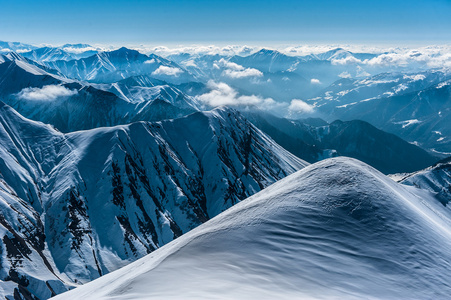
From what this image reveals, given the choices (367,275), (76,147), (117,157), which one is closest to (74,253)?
(117,157)

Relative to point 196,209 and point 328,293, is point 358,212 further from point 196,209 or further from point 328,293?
point 196,209

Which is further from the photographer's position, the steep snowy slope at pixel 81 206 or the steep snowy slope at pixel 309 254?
the steep snowy slope at pixel 81 206

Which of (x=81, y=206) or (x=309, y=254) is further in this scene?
(x=81, y=206)

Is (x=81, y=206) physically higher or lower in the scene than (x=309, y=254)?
lower

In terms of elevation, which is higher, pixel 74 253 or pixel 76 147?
pixel 76 147

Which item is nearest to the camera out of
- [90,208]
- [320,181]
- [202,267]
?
[202,267]
